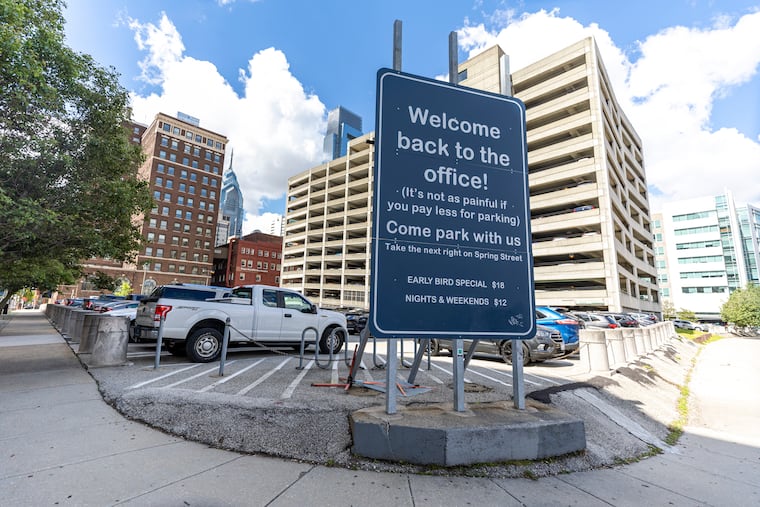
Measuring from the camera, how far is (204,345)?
8.24 meters

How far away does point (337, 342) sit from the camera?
34.6 feet

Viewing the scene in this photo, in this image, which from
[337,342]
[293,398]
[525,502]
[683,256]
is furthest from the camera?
[683,256]

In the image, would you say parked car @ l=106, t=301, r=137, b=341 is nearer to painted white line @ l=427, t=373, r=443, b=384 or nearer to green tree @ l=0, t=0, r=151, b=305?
green tree @ l=0, t=0, r=151, b=305

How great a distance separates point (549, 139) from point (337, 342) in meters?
46.5

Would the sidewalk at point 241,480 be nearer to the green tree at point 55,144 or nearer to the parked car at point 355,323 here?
the green tree at point 55,144

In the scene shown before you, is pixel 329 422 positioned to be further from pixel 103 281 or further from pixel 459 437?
pixel 103 281

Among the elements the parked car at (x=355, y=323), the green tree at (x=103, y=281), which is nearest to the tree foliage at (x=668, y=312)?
the parked car at (x=355, y=323)

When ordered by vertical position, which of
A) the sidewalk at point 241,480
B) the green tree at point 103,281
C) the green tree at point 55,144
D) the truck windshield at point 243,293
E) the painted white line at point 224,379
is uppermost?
the green tree at point 55,144

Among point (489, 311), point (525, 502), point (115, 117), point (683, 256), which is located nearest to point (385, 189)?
point (489, 311)

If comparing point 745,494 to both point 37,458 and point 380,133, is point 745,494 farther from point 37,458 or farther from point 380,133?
point 37,458

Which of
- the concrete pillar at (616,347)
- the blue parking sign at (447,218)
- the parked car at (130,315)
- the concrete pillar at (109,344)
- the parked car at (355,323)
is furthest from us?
the parked car at (355,323)

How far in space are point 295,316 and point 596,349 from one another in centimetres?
784

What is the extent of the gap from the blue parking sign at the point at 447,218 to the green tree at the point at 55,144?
7.58m

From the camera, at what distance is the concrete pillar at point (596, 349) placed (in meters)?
8.52
